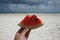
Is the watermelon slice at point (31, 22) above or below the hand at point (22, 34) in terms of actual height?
above

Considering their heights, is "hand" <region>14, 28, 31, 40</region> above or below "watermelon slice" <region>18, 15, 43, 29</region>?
below

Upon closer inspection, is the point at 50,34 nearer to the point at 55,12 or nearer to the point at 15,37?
the point at 55,12

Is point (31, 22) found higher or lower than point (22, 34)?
higher

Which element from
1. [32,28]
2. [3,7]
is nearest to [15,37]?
[32,28]

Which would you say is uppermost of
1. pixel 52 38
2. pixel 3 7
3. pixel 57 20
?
pixel 3 7
